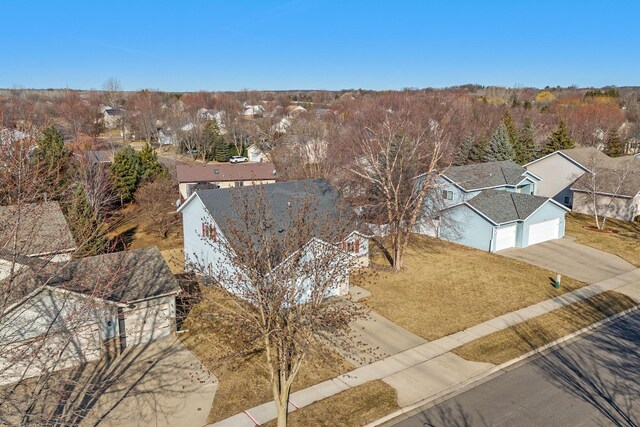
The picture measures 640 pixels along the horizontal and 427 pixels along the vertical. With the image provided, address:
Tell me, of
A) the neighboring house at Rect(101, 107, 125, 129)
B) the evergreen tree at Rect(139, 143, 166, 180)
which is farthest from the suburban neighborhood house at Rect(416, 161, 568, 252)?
the neighboring house at Rect(101, 107, 125, 129)

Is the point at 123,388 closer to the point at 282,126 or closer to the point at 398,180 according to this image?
the point at 398,180

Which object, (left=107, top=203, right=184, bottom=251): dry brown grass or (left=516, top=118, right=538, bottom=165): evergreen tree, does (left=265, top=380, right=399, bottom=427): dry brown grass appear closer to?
(left=107, top=203, right=184, bottom=251): dry brown grass

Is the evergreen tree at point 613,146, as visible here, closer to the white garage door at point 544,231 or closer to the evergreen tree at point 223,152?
the white garage door at point 544,231

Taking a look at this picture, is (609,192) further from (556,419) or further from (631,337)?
(556,419)

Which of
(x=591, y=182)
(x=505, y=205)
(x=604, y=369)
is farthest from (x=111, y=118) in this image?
(x=604, y=369)

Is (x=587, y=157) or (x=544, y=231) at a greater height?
(x=587, y=157)

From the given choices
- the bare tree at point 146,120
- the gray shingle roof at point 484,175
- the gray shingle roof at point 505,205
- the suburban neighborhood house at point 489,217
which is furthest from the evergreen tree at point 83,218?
the bare tree at point 146,120

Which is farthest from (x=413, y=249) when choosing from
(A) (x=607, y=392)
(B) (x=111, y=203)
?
(B) (x=111, y=203)
